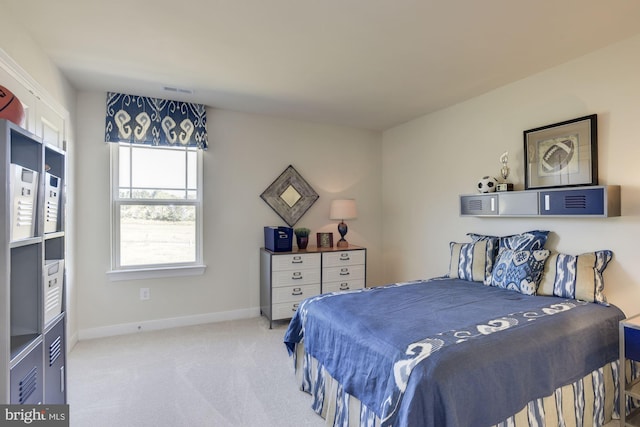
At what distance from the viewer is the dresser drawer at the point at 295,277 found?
353 cm

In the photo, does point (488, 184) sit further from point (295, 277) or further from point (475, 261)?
point (295, 277)

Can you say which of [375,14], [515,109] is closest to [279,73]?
[375,14]

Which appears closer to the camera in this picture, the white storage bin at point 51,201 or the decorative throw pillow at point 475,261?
the white storage bin at point 51,201

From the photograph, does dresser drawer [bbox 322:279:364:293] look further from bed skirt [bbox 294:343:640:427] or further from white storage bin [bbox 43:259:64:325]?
white storage bin [bbox 43:259:64:325]

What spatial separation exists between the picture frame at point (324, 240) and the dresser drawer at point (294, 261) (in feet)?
1.35

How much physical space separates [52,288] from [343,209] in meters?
3.02

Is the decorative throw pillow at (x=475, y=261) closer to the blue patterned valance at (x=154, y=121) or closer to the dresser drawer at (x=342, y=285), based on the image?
the dresser drawer at (x=342, y=285)

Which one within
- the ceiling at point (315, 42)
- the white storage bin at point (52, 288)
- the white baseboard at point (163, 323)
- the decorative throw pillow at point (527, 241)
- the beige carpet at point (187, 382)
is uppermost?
the ceiling at point (315, 42)

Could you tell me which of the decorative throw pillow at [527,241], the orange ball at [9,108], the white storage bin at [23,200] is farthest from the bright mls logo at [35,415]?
the decorative throw pillow at [527,241]

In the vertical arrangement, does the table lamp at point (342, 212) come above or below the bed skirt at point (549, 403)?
above

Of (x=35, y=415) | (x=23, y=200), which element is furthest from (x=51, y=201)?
(x=35, y=415)

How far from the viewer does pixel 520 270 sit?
251 centimetres

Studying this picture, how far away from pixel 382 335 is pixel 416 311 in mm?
446

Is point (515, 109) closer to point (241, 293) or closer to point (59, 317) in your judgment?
point (241, 293)
